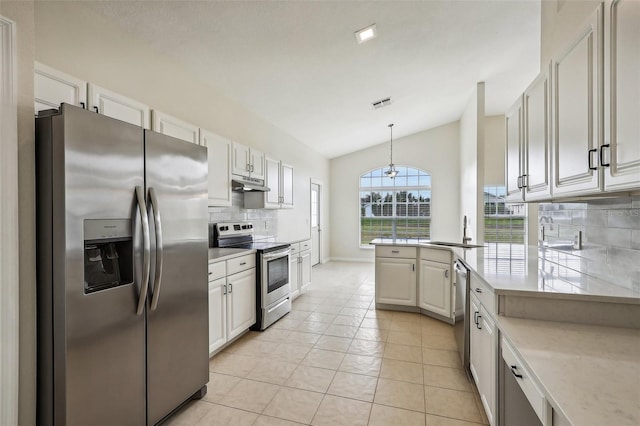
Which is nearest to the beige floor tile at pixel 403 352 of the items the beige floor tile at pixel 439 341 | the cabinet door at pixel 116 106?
the beige floor tile at pixel 439 341

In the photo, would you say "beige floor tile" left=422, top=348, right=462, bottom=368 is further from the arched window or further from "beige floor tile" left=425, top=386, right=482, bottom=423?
the arched window

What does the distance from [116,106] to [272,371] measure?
2.30m

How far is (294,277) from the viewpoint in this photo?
4484 millimetres

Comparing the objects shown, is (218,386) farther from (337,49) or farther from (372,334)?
(337,49)

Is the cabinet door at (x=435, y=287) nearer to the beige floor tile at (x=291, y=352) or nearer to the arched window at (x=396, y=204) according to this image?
the beige floor tile at (x=291, y=352)

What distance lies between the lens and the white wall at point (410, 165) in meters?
7.44

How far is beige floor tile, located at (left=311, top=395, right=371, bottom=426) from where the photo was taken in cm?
196

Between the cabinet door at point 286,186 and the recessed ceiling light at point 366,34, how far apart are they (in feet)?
6.91

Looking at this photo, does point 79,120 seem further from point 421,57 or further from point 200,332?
point 421,57

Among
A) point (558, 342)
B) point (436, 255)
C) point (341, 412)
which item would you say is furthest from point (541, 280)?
point (436, 255)

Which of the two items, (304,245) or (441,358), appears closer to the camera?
(441,358)

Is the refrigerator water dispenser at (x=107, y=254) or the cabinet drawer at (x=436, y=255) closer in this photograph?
the refrigerator water dispenser at (x=107, y=254)

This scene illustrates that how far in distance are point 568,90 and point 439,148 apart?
621 cm

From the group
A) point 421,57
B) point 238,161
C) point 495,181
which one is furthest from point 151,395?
point 495,181
